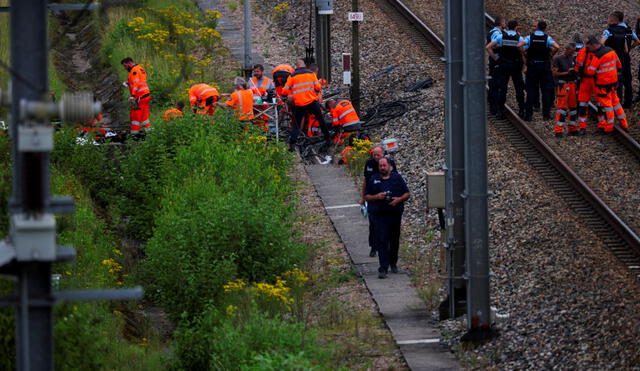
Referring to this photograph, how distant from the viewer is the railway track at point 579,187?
46.5 ft

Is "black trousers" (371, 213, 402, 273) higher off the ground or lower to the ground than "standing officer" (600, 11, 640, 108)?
lower

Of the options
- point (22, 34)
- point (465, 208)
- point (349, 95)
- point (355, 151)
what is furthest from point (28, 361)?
point (349, 95)

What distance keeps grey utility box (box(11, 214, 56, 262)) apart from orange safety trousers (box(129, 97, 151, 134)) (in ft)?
47.3

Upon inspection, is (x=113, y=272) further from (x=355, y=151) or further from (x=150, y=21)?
(x=150, y=21)

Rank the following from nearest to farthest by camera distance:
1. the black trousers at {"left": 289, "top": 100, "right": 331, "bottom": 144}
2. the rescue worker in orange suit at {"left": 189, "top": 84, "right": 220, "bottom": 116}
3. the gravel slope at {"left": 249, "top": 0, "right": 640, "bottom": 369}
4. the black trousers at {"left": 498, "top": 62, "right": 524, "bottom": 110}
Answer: the gravel slope at {"left": 249, "top": 0, "right": 640, "bottom": 369}
the black trousers at {"left": 498, "top": 62, "right": 524, "bottom": 110}
the rescue worker in orange suit at {"left": 189, "top": 84, "right": 220, "bottom": 116}
the black trousers at {"left": 289, "top": 100, "right": 331, "bottom": 144}

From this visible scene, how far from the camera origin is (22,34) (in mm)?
6539

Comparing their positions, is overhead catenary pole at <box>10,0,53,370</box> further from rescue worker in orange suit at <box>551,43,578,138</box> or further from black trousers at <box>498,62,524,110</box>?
black trousers at <box>498,62,524,110</box>

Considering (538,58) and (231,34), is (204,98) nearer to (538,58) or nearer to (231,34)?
(538,58)

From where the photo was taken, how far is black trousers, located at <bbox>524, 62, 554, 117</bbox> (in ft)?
62.5

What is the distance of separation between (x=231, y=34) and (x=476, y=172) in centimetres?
1826

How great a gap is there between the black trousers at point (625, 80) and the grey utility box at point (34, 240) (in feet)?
49.5

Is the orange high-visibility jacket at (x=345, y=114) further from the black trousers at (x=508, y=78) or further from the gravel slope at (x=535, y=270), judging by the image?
the black trousers at (x=508, y=78)

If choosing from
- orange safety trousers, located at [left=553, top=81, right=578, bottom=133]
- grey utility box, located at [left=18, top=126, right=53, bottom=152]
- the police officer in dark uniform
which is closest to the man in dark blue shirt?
the police officer in dark uniform

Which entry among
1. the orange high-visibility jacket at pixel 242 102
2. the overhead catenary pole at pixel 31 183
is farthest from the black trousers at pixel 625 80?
the overhead catenary pole at pixel 31 183
